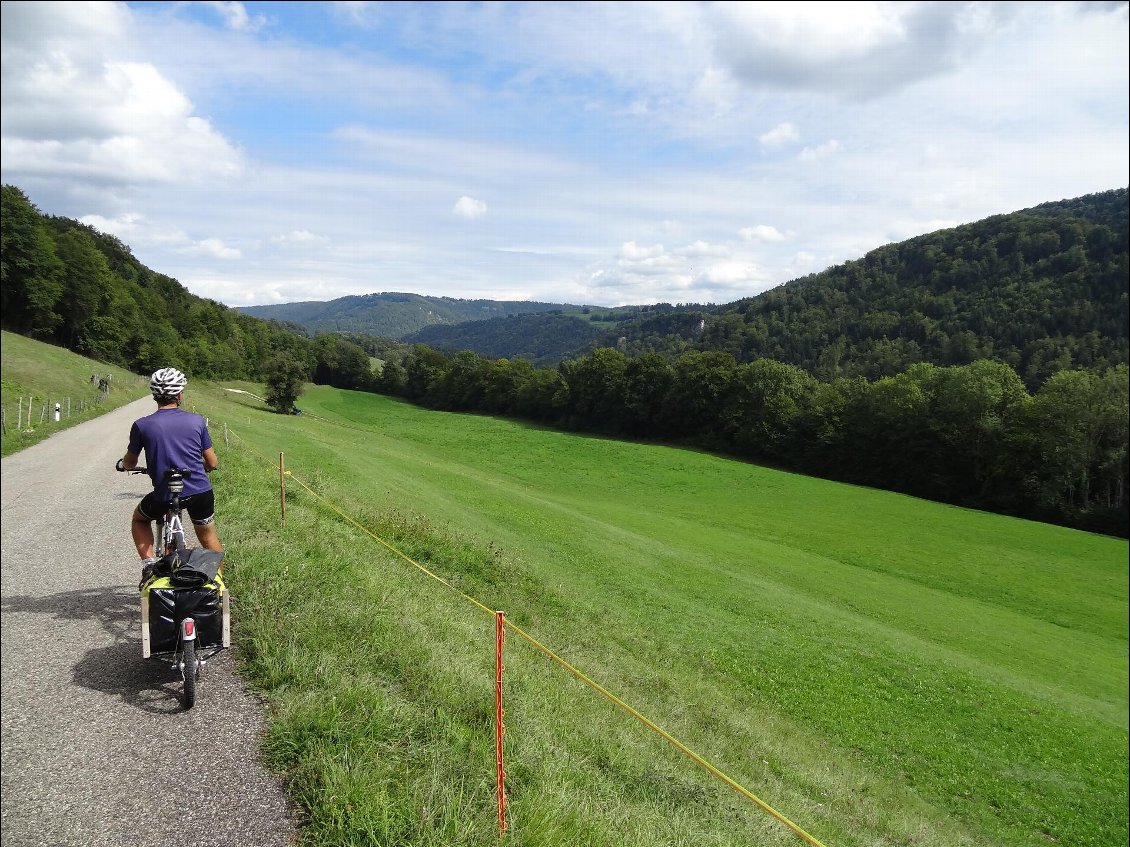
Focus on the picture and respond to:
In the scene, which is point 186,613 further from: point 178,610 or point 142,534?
point 142,534

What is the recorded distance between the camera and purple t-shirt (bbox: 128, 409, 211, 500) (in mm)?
6352

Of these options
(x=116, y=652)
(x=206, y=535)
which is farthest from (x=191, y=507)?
(x=116, y=652)

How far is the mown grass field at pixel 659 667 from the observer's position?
522 cm

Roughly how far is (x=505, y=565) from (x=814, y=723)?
8.88 metres

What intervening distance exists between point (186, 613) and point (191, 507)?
1.41 m

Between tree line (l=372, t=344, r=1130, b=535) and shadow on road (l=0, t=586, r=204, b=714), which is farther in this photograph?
tree line (l=372, t=344, r=1130, b=535)

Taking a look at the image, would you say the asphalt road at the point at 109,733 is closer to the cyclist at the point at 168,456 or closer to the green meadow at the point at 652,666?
the green meadow at the point at 652,666

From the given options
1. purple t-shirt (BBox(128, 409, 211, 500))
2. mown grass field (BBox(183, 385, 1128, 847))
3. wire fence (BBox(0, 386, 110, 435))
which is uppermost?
purple t-shirt (BBox(128, 409, 211, 500))

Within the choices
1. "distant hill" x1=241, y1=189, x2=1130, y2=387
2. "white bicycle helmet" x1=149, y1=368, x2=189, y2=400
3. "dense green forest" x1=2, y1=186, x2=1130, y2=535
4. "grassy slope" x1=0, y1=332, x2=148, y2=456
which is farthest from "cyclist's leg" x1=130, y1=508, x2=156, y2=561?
"distant hill" x1=241, y1=189, x2=1130, y2=387

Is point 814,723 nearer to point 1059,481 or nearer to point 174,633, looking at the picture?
point 174,633

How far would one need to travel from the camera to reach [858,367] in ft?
425

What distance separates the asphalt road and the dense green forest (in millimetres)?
57545

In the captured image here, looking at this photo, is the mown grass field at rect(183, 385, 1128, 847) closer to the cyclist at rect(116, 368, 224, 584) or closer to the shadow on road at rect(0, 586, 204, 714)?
the shadow on road at rect(0, 586, 204, 714)

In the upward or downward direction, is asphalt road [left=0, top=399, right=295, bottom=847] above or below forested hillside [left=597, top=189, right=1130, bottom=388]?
below
